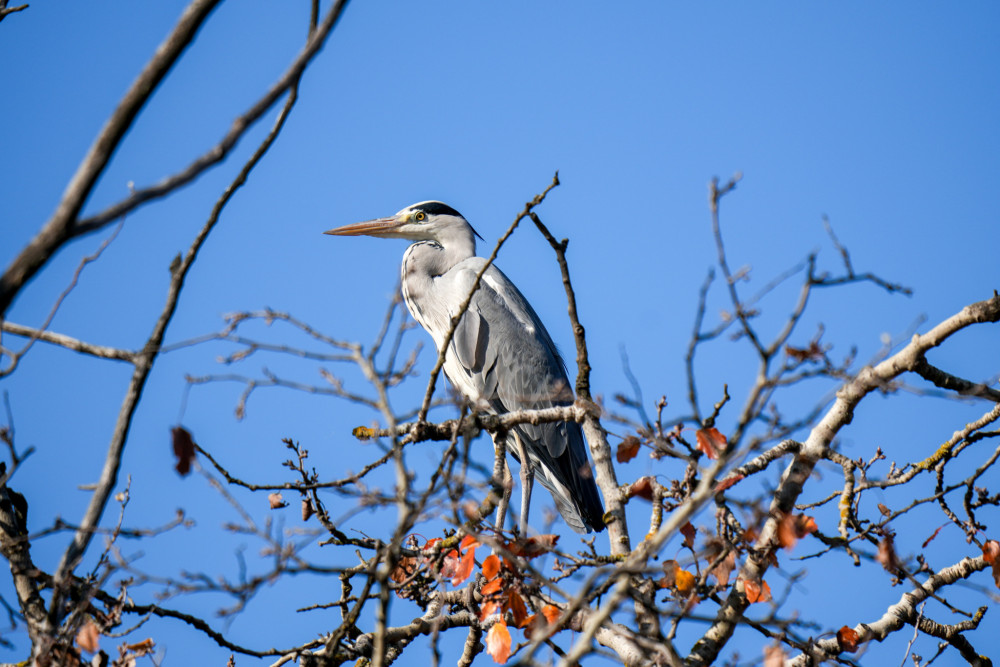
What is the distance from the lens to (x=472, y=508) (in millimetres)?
2223

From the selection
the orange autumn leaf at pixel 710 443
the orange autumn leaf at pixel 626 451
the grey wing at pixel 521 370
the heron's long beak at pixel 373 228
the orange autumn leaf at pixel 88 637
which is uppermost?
the heron's long beak at pixel 373 228

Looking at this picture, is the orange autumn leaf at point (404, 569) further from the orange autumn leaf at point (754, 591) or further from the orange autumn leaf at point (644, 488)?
the orange autumn leaf at point (754, 591)

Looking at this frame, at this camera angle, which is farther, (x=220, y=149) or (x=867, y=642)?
(x=867, y=642)

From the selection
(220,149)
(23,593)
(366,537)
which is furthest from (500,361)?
(220,149)

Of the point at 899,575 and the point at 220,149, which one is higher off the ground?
the point at 899,575

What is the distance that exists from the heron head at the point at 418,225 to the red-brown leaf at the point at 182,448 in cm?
413

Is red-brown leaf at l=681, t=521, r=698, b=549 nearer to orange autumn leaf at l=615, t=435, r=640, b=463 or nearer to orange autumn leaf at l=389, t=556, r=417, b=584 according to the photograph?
orange autumn leaf at l=615, t=435, r=640, b=463

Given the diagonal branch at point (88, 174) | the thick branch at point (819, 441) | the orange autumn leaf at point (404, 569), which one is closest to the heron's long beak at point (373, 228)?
the orange autumn leaf at point (404, 569)

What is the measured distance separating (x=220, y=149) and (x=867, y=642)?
2.37 metres

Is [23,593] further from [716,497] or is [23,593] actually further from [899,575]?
[899,575]

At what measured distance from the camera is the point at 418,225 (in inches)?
248

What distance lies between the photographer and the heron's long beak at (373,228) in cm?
625

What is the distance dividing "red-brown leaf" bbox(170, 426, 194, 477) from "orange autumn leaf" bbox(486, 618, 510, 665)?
1.10m

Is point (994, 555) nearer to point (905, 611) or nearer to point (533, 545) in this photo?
point (905, 611)
